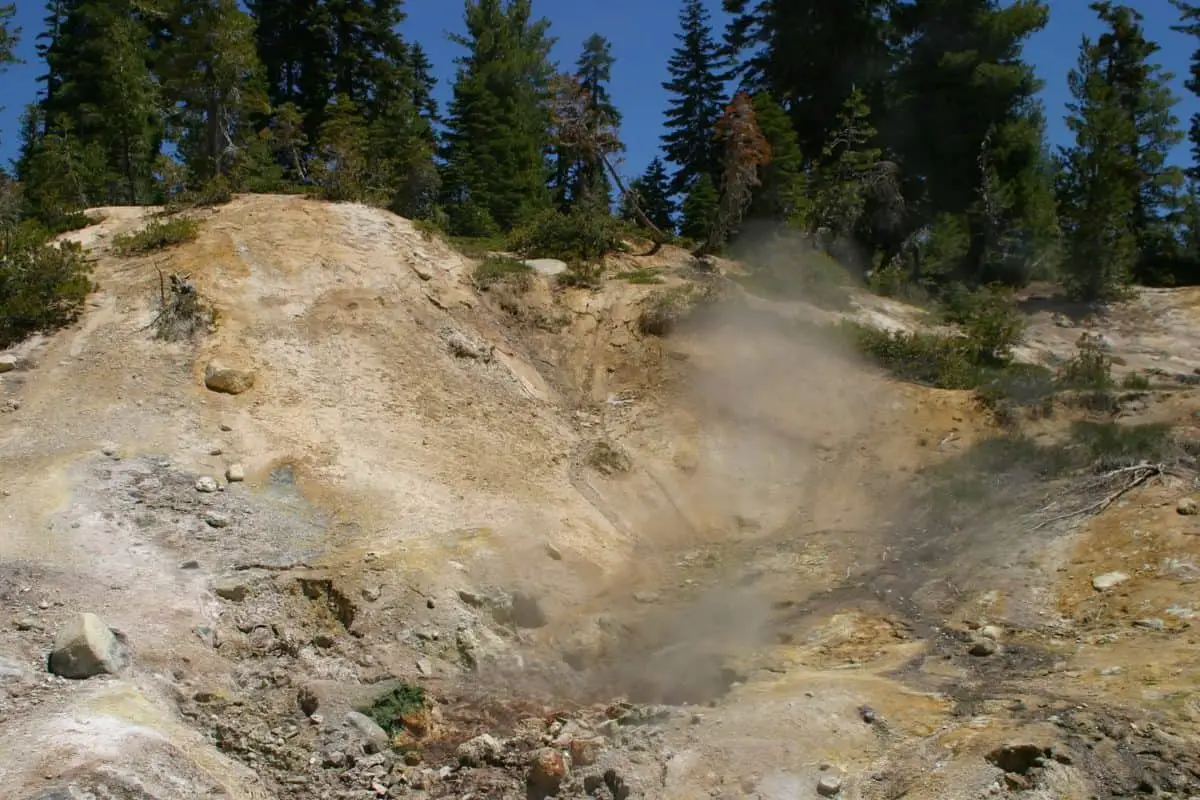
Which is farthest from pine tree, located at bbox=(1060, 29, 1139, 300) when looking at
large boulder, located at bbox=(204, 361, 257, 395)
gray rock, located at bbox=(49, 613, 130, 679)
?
gray rock, located at bbox=(49, 613, 130, 679)

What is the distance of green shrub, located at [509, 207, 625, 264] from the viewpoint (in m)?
18.6

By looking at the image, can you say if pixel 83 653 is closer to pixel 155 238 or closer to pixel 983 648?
pixel 983 648

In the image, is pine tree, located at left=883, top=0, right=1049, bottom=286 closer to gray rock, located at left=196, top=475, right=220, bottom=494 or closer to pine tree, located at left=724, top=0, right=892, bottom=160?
pine tree, located at left=724, top=0, right=892, bottom=160

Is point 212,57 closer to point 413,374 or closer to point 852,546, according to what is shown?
point 413,374

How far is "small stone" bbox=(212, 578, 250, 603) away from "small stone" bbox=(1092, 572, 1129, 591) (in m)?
8.20

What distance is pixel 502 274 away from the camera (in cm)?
1703

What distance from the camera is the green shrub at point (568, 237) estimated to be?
61.0ft

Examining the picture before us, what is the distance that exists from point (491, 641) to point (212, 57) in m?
15.6

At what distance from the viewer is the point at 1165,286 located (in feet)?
86.4

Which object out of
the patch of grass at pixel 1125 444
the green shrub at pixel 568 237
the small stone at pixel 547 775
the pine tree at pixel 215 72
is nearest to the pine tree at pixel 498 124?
the green shrub at pixel 568 237

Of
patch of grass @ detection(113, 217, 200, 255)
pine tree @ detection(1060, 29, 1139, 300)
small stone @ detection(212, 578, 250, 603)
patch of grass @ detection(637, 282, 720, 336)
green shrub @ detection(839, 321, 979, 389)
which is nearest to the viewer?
small stone @ detection(212, 578, 250, 603)

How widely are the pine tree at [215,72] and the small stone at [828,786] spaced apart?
1683cm

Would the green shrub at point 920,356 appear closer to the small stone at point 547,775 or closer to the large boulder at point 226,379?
the large boulder at point 226,379

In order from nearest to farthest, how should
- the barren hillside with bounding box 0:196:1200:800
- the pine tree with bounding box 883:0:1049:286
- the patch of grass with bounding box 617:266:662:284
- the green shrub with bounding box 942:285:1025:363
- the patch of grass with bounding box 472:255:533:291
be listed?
1. the barren hillside with bounding box 0:196:1200:800
2. the patch of grass with bounding box 472:255:533:291
3. the green shrub with bounding box 942:285:1025:363
4. the patch of grass with bounding box 617:266:662:284
5. the pine tree with bounding box 883:0:1049:286
